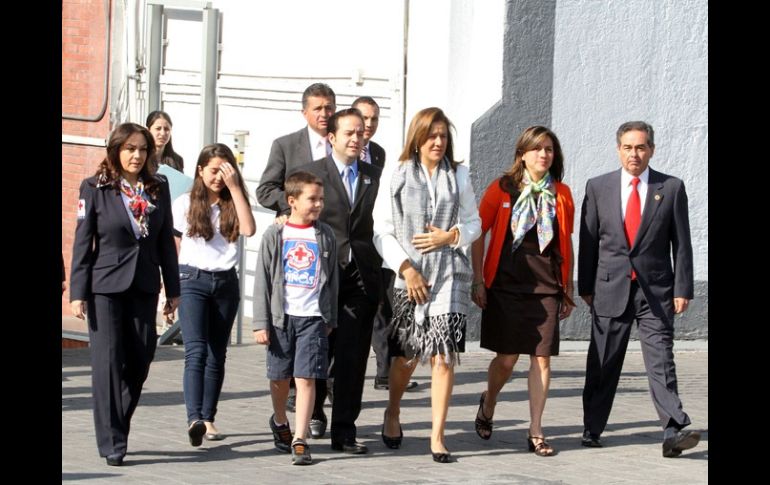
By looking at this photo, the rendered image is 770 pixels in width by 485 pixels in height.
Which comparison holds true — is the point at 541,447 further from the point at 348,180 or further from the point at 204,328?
the point at 204,328

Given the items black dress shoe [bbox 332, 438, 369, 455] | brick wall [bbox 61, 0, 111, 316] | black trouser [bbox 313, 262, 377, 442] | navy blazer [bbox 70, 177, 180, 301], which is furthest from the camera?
brick wall [bbox 61, 0, 111, 316]

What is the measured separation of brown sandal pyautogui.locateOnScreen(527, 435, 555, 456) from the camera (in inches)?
359

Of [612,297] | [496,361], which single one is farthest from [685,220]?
[496,361]

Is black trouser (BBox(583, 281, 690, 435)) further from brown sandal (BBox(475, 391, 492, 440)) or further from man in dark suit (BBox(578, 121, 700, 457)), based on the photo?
brown sandal (BBox(475, 391, 492, 440))

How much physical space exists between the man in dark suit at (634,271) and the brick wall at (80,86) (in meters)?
7.34

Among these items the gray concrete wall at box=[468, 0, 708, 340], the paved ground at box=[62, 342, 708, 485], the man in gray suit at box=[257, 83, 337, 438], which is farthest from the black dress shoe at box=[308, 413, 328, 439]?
the gray concrete wall at box=[468, 0, 708, 340]

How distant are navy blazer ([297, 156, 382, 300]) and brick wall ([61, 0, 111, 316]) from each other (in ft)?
22.5

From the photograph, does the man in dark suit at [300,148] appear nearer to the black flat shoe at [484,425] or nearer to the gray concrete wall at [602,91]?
the black flat shoe at [484,425]

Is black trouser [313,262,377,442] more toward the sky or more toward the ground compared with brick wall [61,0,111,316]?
more toward the ground

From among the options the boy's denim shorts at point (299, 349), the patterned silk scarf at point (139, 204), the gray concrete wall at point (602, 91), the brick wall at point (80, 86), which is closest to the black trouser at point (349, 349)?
the boy's denim shorts at point (299, 349)

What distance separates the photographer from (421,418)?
1029 centimetres
